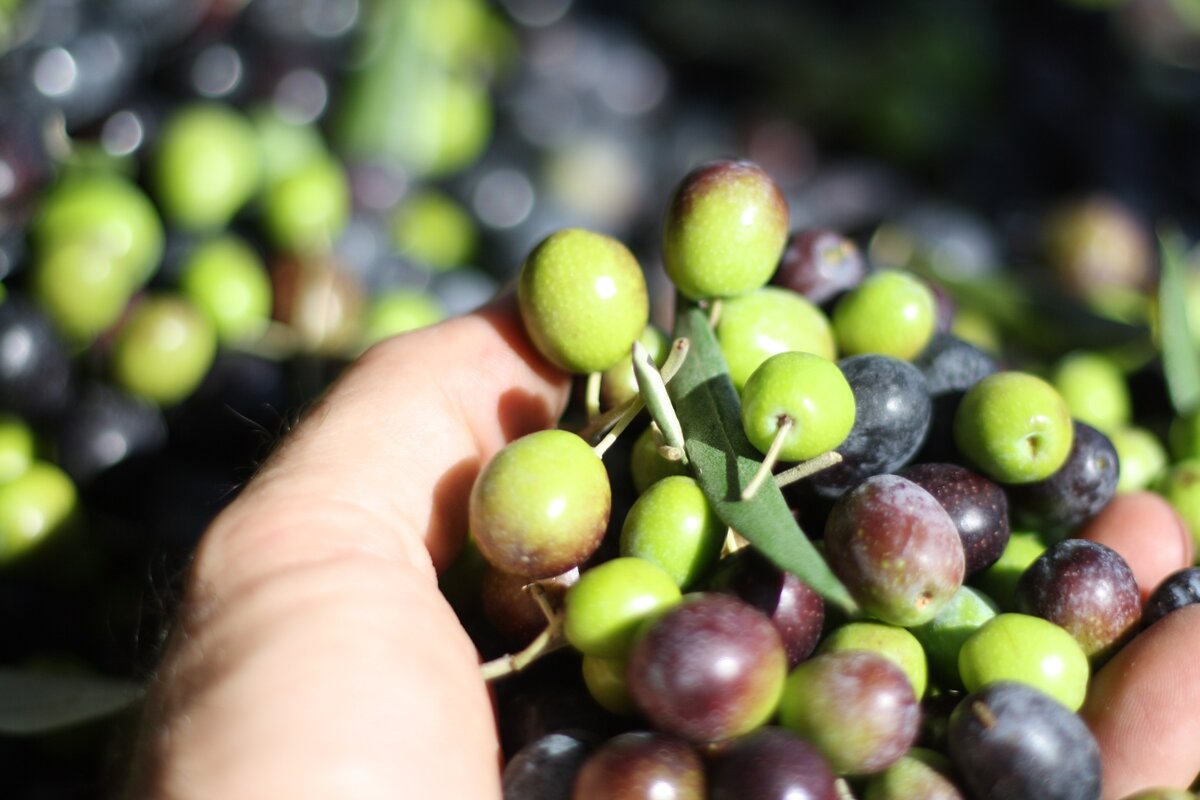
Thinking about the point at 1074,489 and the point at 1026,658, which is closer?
the point at 1026,658

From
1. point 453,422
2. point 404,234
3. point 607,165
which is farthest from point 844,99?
Answer: point 453,422

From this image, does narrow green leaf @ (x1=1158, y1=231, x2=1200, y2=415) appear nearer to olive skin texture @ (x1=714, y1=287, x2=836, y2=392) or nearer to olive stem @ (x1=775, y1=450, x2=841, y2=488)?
olive skin texture @ (x1=714, y1=287, x2=836, y2=392)

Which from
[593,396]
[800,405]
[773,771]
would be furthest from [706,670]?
[593,396]

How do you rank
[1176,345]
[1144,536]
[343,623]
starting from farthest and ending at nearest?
1. [1176,345]
2. [1144,536]
3. [343,623]

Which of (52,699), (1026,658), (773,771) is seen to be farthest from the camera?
(52,699)

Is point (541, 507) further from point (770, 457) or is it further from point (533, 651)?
point (770, 457)

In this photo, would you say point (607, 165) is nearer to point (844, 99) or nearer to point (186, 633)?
point (844, 99)

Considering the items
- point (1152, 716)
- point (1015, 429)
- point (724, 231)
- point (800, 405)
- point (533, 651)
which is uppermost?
point (724, 231)
